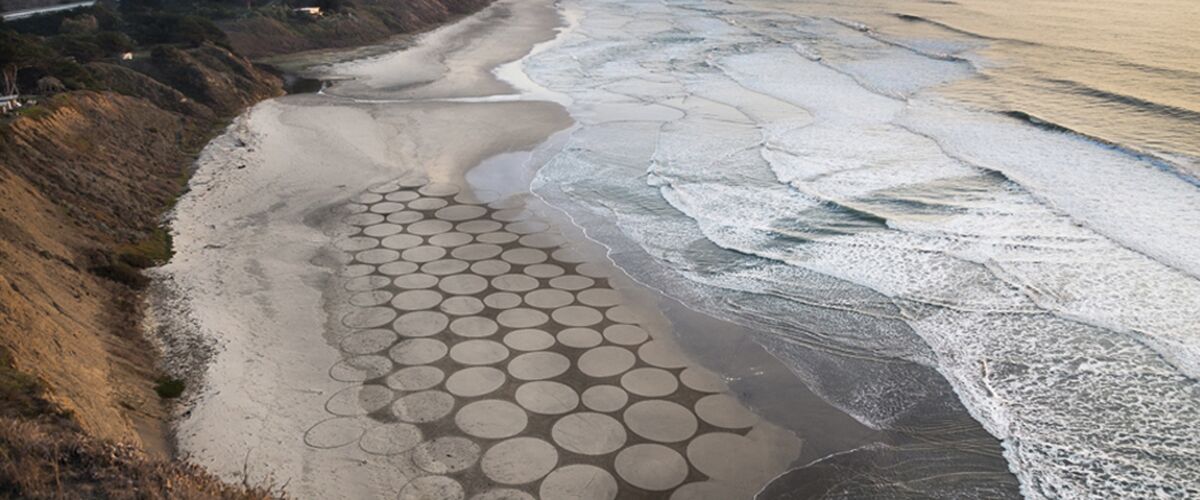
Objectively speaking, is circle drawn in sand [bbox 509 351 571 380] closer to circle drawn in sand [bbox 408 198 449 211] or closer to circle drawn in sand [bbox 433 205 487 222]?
circle drawn in sand [bbox 433 205 487 222]

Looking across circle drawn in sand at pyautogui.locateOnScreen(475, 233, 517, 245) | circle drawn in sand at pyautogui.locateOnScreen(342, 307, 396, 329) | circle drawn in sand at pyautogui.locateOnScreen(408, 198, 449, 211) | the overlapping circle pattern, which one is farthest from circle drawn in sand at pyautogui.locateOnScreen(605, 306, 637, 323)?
circle drawn in sand at pyautogui.locateOnScreen(408, 198, 449, 211)

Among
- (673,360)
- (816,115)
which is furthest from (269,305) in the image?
(816,115)

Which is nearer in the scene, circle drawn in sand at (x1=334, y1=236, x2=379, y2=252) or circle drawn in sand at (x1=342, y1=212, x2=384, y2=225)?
circle drawn in sand at (x1=334, y1=236, x2=379, y2=252)

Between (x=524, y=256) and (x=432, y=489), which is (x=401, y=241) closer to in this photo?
(x=524, y=256)

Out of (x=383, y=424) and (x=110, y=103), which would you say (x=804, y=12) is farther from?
(x=383, y=424)

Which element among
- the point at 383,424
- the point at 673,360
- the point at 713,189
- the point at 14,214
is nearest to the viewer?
the point at 383,424

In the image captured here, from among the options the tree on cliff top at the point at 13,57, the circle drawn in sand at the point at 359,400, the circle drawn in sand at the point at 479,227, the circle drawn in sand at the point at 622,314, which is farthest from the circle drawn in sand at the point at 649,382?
the tree on cliff top at the point at 13,57
